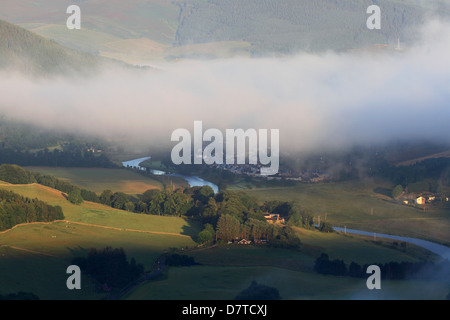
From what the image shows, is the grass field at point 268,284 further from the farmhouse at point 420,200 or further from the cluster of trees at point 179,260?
the farmhouse at point 420,200

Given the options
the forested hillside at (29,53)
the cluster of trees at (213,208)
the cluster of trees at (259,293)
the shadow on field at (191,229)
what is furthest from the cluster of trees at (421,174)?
the forested hillside at (29,53)

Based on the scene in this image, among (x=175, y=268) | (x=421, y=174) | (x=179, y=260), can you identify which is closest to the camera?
(x=175, y=268)

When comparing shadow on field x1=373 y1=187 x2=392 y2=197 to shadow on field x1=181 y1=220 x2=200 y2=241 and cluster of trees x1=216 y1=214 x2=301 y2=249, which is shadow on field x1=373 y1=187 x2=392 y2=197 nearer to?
cluster of trees x1=216 y1=214 x2=301 y2=249

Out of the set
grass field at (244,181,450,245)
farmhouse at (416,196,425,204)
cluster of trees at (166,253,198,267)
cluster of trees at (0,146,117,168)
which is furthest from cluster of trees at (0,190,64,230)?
cluster of trees at (0,146,117,168)

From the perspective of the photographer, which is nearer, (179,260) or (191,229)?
(179,260)

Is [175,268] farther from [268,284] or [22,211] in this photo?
[22,211]

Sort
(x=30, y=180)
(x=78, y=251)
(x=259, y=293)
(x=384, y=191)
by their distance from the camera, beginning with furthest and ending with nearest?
(x=384, y=191), (x=30, y=180), (x=78, y=251), (x=259, y=293)

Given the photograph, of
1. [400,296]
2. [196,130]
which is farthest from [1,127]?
[400,296]

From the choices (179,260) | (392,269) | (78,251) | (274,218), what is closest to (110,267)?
(78,251)
